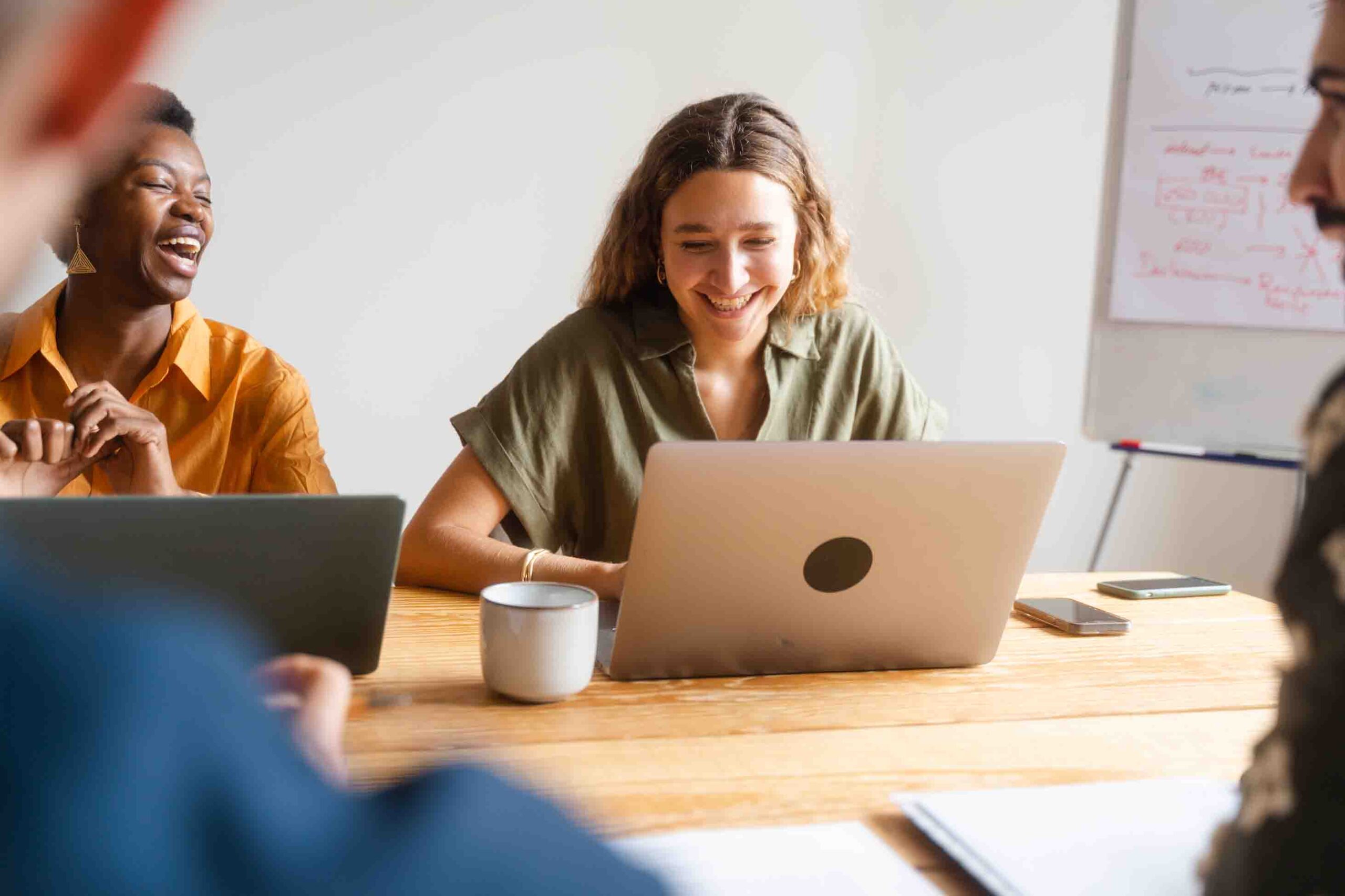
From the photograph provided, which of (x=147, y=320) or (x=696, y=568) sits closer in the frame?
(x=696, y=568)

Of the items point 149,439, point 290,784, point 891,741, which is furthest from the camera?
point 149,439

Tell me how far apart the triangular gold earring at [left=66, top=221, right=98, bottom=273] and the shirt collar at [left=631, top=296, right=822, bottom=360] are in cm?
87

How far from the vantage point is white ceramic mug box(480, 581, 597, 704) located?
0.96 metres

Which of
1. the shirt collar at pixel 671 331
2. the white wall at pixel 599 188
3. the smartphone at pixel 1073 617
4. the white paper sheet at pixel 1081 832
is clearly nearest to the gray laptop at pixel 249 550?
the white paper sheet at pixel 1081 832

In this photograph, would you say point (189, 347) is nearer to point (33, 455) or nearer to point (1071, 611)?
point (33, 455)

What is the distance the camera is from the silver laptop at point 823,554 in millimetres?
967

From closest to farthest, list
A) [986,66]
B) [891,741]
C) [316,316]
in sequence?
1. [891,741]
2. [316,316]
3. [986,66]

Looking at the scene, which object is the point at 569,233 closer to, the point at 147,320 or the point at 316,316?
the point at 316,316

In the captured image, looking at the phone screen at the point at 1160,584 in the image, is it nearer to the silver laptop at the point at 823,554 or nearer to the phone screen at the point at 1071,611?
the phone screen at the point at 1071,611

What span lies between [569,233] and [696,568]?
2051 mm

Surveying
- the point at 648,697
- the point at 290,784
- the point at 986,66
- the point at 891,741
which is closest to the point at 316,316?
the point at 986,66

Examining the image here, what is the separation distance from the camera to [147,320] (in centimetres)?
190

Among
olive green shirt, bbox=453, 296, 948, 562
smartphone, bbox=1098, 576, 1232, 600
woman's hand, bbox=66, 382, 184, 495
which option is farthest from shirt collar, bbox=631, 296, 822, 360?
woman's hand, bbox=66, 382, 184, 495

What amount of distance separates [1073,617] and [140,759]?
3.93 ft
